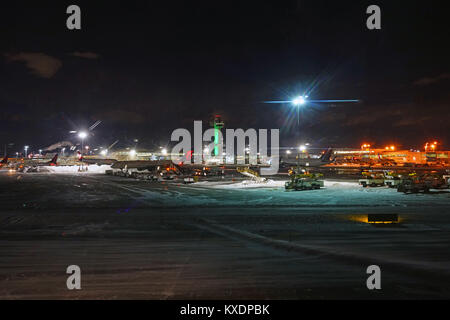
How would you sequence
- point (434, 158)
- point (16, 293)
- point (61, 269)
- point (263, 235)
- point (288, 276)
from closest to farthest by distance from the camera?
point (16, 293) < point (288, 276) < point (61, 269) < point (263, 235) < point (434, 158)

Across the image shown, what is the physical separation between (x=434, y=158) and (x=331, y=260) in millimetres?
130136

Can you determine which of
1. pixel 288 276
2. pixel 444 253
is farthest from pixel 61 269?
pixel 444 253

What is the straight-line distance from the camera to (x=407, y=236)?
→ 11.5 meters

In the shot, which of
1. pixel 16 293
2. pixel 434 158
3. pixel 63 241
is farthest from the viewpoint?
pixel 434 158

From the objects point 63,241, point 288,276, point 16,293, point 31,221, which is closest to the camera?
point 16,293

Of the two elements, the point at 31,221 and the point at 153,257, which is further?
the point at 31,221

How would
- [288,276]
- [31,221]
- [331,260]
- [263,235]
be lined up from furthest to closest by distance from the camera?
[31,221] < [263,235] < [331,260] < [288,276]
